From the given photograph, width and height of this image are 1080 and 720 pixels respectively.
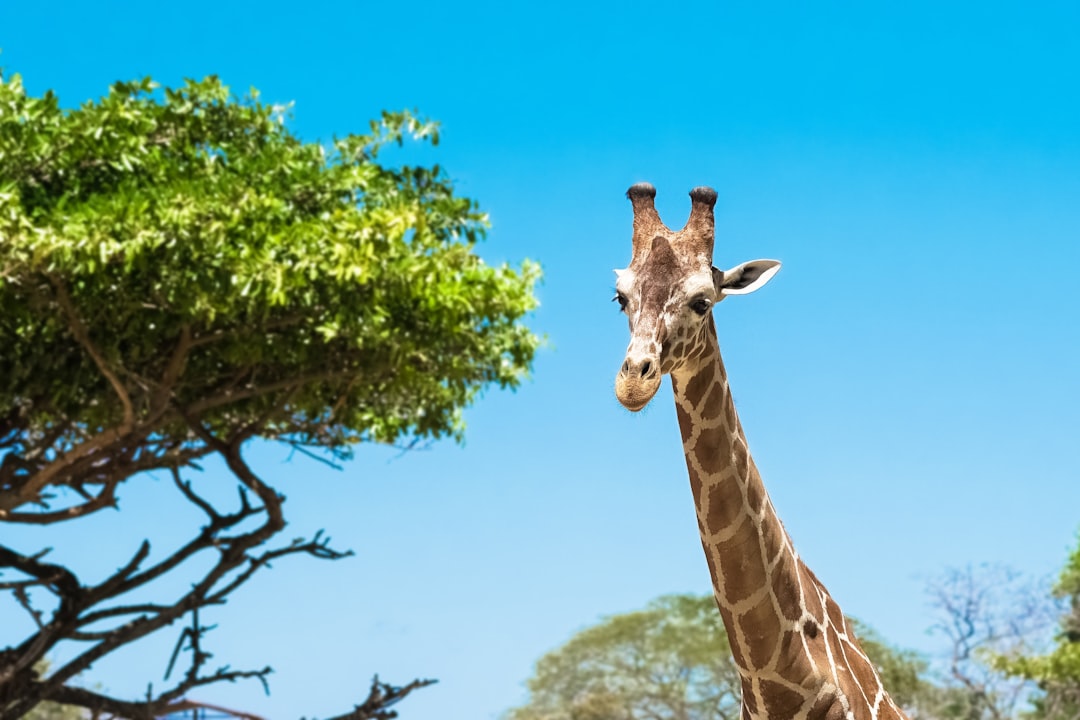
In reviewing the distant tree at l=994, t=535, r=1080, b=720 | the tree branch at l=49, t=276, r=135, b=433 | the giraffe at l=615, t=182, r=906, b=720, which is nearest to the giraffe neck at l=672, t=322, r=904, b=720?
the giraffe at l=615, t=182, r=906, b=720

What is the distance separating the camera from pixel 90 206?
490 inches

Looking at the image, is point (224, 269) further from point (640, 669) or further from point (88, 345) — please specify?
point (640, 669)

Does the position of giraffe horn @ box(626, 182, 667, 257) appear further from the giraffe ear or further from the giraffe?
the giraffe ear

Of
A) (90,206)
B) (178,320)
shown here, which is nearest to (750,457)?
(90,206)

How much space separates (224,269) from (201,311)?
47 centimetres

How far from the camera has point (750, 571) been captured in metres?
6.14

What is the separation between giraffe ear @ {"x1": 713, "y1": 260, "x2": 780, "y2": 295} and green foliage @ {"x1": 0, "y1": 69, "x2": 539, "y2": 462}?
7.29 m

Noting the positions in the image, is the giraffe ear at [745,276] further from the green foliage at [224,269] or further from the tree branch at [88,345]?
the tree branch at [88,345]

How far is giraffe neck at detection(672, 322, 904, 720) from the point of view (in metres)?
6.07

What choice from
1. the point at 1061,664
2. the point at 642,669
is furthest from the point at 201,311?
the point at 642,669

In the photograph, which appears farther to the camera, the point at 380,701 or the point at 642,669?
the point at 642,669

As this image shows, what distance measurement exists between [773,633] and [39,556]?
40.9 feet

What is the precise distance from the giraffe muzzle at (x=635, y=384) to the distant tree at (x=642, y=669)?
3069 cm

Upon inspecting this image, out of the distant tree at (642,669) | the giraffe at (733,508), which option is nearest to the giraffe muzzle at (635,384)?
the giraffe at (733,508)
